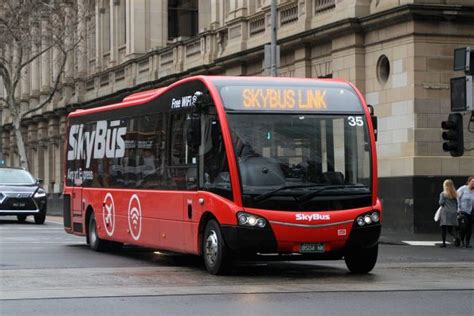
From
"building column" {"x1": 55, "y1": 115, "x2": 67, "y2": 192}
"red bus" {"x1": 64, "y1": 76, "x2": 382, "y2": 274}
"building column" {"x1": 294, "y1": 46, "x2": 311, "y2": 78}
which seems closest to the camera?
"red bus" {"x1": 64, "y1": 76, "x2": 382, "y2": 274}

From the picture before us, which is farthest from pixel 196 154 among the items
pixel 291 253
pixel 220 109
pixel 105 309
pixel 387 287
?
pixel 105 309

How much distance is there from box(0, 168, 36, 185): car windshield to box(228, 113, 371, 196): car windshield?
19217 millimetres

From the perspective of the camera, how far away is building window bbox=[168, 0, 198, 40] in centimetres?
5219

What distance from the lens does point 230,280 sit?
14164 millimetres

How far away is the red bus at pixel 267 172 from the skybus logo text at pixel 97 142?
2.25 meters

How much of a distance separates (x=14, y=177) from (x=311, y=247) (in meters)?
20.3

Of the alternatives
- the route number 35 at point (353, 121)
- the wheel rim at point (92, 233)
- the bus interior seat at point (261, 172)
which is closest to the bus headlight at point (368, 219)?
the bus interior seat at point (261, 172)

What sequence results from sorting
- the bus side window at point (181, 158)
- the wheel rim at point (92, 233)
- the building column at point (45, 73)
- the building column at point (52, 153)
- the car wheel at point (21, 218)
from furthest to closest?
the building column at point (45, 73), the building column at point (52, 153), the car wheel at point (21, 218), the wheel rim at point (92, 233), the bus side window at point (181, 158)

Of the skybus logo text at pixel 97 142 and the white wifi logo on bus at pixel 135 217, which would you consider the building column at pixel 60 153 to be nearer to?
the skybus logo text at pixel 97 142

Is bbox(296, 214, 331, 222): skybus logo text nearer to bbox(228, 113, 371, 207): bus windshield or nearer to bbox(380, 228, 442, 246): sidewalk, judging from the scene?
bbox(228, 113, 371, 207): bus windshield

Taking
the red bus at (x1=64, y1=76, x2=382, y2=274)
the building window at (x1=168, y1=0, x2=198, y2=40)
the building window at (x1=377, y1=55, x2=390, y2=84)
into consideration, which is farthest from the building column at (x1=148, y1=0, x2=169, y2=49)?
the red bus at (x1=64, y1=76, x2=382, y2=274)

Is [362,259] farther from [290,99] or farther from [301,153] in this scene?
[290,99]

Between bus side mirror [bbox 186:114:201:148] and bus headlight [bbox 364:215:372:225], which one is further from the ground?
bus side mirror [bbox 186:114:201:148]

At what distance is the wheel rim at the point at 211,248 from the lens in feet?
48.0
